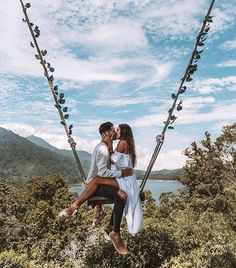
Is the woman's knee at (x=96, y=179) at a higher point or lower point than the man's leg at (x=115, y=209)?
higher

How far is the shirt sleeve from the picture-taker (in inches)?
182

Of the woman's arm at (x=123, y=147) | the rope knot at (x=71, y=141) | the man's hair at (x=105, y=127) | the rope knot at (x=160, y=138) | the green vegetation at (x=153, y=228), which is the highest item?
the man's hair at (x=105, y=127)

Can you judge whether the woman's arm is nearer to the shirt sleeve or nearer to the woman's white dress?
the woman's white dress

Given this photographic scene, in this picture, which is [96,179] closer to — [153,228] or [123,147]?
[123,147]

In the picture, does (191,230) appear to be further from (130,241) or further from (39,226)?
(39,226)

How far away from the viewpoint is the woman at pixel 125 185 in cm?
459

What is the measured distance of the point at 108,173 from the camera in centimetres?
465

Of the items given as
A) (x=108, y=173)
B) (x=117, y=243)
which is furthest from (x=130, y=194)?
(x=117, y=243)

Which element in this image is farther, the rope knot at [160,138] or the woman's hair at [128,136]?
the woman's hair at [128,136]

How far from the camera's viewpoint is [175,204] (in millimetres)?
35656

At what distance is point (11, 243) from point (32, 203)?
1120 cm

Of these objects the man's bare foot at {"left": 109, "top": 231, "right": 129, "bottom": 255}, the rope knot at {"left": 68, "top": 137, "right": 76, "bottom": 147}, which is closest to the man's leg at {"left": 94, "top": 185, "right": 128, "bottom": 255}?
the man's bare foot at {"left": 109, "top": 231, "right": 129, "bottom": 255}

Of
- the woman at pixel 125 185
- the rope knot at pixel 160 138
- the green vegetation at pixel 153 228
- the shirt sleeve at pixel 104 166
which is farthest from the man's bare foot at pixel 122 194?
the green vegetation at pixel 153 228

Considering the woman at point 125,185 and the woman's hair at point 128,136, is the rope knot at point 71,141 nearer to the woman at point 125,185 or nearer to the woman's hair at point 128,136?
the woman at point 125,185
